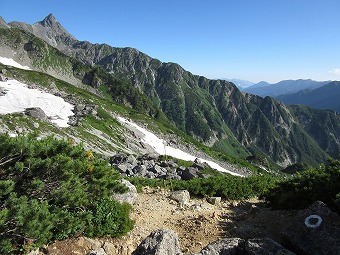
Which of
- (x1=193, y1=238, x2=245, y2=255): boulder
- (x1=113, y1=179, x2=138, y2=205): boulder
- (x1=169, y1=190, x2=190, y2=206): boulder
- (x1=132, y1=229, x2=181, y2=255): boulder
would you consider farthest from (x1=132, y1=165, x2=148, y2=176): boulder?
(x1=193, y1=238, x2=245, y2=255): boulder

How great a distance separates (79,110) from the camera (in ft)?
308

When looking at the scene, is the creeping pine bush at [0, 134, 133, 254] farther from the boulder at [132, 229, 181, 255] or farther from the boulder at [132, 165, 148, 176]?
the boulder at [132, 165, 148, 176]

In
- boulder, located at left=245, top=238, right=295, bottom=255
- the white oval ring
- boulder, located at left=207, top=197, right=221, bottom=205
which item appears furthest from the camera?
boulder, located at left=207, top=197, right=221, bottom=205

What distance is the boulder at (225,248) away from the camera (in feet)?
32.7

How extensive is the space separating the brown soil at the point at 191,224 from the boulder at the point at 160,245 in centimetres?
194

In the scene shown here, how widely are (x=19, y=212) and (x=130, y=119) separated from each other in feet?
369

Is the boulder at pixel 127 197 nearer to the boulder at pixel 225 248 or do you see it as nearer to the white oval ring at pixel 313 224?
the boulder at pixel 225 248

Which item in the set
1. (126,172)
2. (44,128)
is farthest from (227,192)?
(44,128)

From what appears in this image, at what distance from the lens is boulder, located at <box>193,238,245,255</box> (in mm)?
9982

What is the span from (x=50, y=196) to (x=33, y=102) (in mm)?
85803

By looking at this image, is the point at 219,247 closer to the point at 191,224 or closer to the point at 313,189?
the point at 191,224

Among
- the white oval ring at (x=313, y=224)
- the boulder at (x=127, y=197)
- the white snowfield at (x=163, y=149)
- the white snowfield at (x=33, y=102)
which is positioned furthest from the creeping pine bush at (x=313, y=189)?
the white snowfield at (x=163, y=149)

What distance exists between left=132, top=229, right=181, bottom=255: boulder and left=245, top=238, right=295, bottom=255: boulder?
2.45 m

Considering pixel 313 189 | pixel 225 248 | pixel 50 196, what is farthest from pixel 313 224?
pixel 50 196
